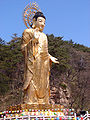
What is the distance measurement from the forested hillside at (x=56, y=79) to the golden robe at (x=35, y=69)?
1038 cm

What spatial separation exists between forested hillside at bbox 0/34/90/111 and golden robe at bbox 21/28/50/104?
1038cm

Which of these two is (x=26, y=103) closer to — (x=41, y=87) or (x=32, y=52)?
(x=41, y=87)

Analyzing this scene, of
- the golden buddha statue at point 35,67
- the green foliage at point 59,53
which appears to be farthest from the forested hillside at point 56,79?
the golden buddha statue at point 35,67

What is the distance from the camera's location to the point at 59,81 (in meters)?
21.1

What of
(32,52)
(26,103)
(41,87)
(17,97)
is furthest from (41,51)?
(17,97)

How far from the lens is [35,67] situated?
905 cm

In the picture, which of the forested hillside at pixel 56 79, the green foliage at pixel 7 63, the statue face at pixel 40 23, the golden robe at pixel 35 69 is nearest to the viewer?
the golden robe at pixel 35 69

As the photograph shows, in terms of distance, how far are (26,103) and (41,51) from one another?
2.18 meters

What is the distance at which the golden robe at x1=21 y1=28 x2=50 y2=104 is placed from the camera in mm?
8812

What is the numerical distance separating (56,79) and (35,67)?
12.2 meters

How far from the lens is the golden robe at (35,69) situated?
881 cm

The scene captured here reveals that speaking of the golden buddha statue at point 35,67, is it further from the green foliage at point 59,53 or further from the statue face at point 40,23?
the green foliage at point 59,53

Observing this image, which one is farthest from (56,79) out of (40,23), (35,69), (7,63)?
(35,69)

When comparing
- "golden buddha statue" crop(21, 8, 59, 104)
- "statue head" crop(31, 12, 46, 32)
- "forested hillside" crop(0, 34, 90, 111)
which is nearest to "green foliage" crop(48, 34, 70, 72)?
"forested hillside" crop(0, 34, 90, 111)
